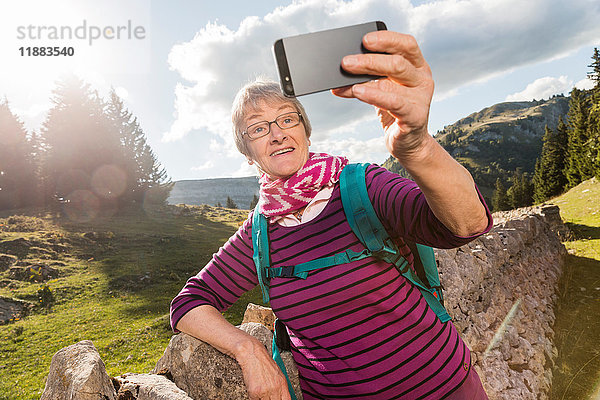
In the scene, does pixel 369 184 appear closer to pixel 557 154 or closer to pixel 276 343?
pixel 276 343

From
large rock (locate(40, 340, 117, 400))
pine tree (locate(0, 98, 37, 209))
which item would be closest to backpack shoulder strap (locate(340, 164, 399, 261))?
large rock (locate(40, 340, 117, 400))

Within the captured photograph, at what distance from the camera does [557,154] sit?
176 ft

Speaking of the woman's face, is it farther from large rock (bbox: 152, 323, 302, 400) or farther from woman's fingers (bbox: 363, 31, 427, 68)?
large rock (bbox: 152, 323, 302, 400)

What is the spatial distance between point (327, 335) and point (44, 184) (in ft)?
157

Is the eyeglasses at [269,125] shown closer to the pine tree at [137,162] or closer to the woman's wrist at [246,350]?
the woman's wrist at [246,350]

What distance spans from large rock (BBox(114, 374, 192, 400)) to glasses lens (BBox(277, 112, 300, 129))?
2.26 m

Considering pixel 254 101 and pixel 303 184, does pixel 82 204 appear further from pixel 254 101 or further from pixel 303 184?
pixel 303 184

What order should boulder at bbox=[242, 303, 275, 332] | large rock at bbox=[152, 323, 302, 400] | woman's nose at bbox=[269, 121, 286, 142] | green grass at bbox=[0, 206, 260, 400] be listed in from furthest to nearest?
green grass at bbox=[0, 206, 260, 400] < boulder at bbox=[242, 303, 275, 332] < large rock at bbox=[152, 323, 302, 400] < woman's nose at bbox=[269, 121, 286, 142]

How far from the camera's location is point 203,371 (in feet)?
9.05

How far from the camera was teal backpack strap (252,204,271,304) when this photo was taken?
87.0 inches

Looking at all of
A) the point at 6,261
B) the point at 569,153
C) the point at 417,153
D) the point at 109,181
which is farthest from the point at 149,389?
the point at 569,153

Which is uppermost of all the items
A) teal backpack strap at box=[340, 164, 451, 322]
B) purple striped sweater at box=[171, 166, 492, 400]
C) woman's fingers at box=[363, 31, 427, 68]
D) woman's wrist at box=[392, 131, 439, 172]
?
woman's fingers at box=[363, 31, 427, 68]

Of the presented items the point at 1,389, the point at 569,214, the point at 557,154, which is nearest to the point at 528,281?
the point at 1,389

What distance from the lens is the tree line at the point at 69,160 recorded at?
38719 mm
